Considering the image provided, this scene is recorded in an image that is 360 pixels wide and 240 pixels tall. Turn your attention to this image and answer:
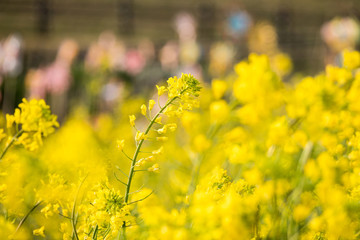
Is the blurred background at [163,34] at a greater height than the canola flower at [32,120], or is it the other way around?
the blurred background at [163,34]

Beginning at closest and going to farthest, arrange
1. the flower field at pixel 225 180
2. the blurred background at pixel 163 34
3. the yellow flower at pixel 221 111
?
the flower field at pixel 225 180, the yellow flower at pixel 221 111, the blurred background at pixel 163 34

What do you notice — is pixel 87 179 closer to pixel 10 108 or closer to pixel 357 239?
pixel 357 239

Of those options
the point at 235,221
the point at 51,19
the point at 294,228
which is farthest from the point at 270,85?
the point at 51,19

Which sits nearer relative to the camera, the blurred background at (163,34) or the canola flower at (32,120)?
the canola flower at (32,120)

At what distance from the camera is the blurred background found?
5.05m

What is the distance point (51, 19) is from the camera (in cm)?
678

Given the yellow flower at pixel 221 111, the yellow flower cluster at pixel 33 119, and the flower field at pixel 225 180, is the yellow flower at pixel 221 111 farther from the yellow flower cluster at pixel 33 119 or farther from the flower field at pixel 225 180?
the yellow flower cluster at pixel 33 119

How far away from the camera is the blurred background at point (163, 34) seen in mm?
5055

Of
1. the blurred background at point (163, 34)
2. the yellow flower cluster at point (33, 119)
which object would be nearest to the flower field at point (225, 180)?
the yellow flower cluster at point (33, 119)

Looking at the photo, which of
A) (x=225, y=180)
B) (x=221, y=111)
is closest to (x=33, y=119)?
(x=225, y=180)

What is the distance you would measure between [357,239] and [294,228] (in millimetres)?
132

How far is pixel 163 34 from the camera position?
23.0ft

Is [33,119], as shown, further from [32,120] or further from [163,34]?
[163,34]

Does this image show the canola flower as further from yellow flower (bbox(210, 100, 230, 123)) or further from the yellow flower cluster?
yellow flower (bbox(210, 100, 230, 123))
